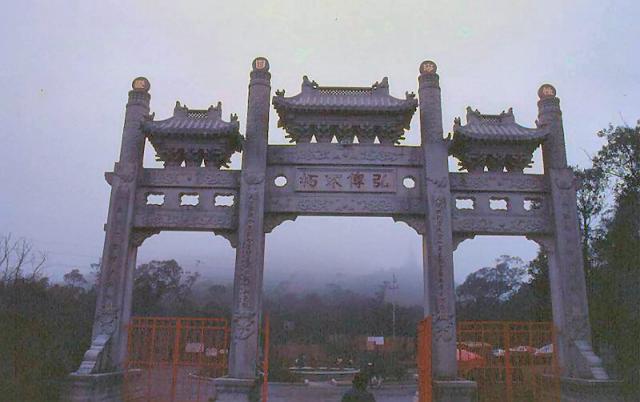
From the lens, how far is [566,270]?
29.2 ft

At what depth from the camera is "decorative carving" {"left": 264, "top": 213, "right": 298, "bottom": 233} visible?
9211 mm

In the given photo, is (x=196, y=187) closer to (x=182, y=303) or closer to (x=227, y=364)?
(x=227, y=364)

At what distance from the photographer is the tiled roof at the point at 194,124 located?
9.46 meters

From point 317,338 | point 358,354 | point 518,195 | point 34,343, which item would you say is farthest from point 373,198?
point 317,338

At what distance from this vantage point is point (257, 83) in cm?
981

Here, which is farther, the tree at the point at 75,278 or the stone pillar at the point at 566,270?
the tree at the point at 75,278

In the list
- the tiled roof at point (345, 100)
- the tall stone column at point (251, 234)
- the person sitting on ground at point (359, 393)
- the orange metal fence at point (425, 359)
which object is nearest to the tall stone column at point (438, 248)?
the tiled roof at point (345, 100)

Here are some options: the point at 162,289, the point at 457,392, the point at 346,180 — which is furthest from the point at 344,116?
the point at 162,289

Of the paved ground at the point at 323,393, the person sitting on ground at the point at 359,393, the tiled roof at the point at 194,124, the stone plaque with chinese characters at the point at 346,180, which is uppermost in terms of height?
the tiled roof at the point at 194,124

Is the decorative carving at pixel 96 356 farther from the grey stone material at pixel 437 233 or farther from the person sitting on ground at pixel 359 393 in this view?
the grey stone material at pixel 437 233

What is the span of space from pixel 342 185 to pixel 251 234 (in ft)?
6.17

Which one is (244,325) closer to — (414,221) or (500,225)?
(414,221)

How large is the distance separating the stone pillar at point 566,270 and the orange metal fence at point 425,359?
260 cm

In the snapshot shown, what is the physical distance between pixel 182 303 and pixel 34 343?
115 feet
